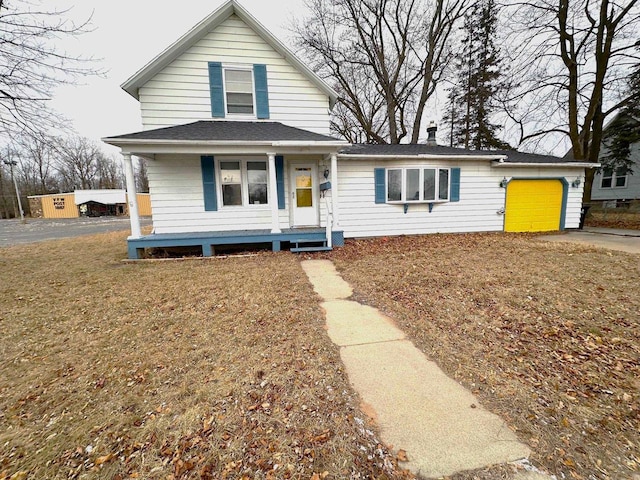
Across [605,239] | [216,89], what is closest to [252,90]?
[216,89]

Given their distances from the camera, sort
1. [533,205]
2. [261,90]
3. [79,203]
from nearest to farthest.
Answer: [261,90], [533,205], [79,203]

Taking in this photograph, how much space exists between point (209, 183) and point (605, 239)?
1263 centimetres

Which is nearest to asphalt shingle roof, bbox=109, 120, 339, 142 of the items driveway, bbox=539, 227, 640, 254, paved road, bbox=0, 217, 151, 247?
driveway, bbox=539, 227, 640, 254

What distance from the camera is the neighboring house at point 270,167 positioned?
7.75 meters

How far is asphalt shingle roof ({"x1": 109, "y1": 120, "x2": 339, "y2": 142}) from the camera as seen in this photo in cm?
698

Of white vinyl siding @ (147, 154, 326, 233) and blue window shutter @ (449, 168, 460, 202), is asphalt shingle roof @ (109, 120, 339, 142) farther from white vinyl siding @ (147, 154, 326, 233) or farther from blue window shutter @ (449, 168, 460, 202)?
blue window shutter @ (449, 168, 460, 202)

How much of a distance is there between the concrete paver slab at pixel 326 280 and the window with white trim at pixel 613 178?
78.2ft

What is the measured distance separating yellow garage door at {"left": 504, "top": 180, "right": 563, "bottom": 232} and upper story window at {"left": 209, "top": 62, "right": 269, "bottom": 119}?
9273 millimetres

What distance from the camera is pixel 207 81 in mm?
8531

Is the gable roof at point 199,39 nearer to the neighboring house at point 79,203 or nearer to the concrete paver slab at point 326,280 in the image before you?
the concrete paver slab at point 326,280

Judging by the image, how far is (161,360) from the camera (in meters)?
2.83

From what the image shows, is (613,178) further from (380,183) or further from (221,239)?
(221,239)

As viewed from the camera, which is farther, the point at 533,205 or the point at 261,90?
the point at 533,205

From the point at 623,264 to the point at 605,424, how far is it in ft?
19.2
